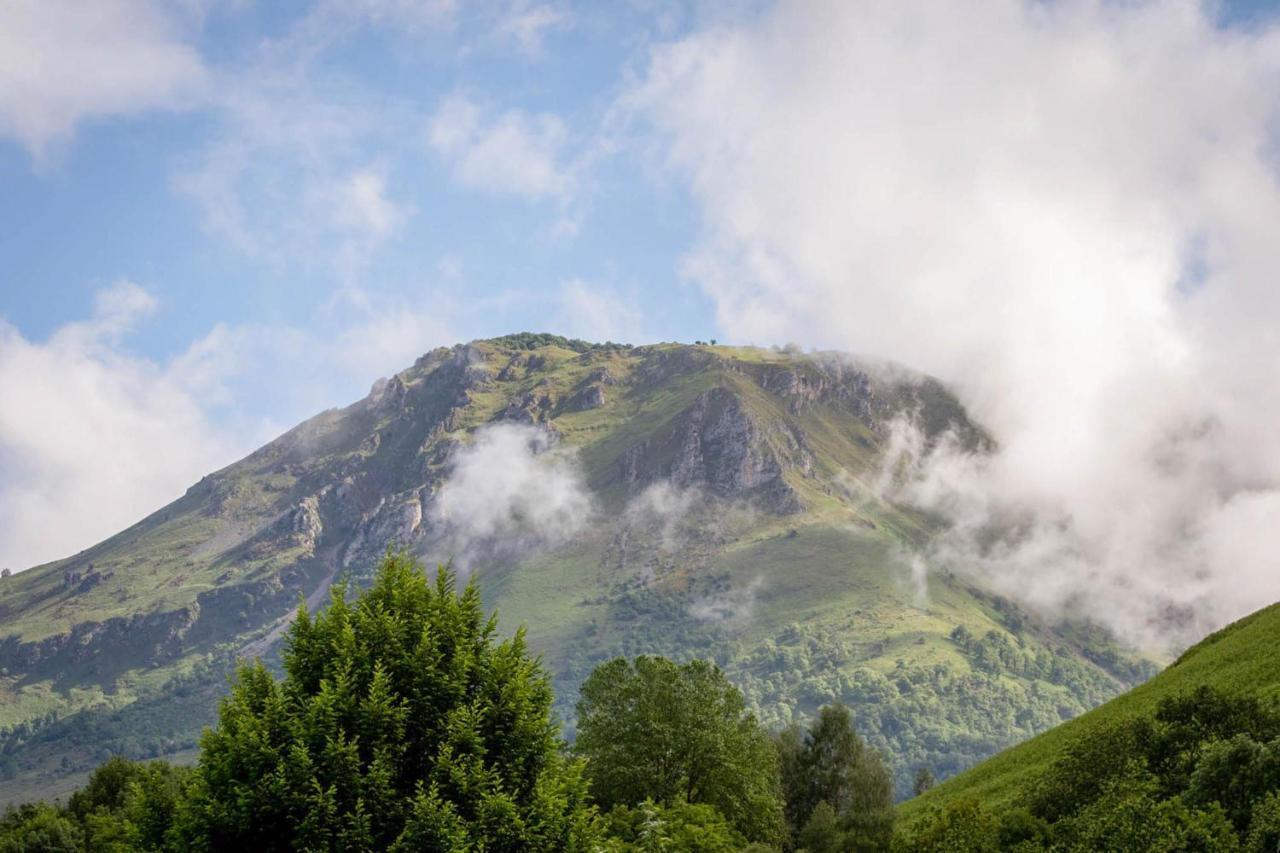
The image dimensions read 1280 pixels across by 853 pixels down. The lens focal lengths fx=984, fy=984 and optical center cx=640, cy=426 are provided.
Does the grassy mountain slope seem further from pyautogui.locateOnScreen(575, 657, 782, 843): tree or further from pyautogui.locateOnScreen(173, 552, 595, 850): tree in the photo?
pyautogui.locateOnScreen(173, 552, 595, 850): tree

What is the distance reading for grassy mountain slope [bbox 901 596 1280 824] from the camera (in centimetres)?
6097

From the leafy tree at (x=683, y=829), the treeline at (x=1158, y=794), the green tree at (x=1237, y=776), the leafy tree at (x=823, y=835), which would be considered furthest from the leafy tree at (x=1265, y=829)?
the leafy tree at (x=823, y=835)

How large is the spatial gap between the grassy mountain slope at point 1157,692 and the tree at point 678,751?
12269 mm

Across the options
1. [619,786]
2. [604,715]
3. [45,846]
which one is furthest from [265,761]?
[45,846]

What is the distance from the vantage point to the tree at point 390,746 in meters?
27.7

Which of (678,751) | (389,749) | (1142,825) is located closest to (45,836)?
(678,751)

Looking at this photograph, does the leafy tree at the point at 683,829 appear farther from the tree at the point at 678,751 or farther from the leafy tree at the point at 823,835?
the leafy tree at the point at 823,835

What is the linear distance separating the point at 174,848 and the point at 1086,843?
3329cm

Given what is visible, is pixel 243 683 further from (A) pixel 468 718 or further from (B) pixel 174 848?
Result: (A) pixel 468 718

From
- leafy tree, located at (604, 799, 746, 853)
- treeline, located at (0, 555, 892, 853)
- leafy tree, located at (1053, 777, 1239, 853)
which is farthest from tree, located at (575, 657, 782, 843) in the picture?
treeline, located at (0, 555, 892, 853)

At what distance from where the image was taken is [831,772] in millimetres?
104750

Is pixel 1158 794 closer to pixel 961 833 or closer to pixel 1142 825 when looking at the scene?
pixel 1142 825

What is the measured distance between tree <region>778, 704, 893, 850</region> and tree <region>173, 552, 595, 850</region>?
74.5 metres

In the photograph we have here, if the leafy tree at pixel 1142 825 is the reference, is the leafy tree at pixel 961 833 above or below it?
above
